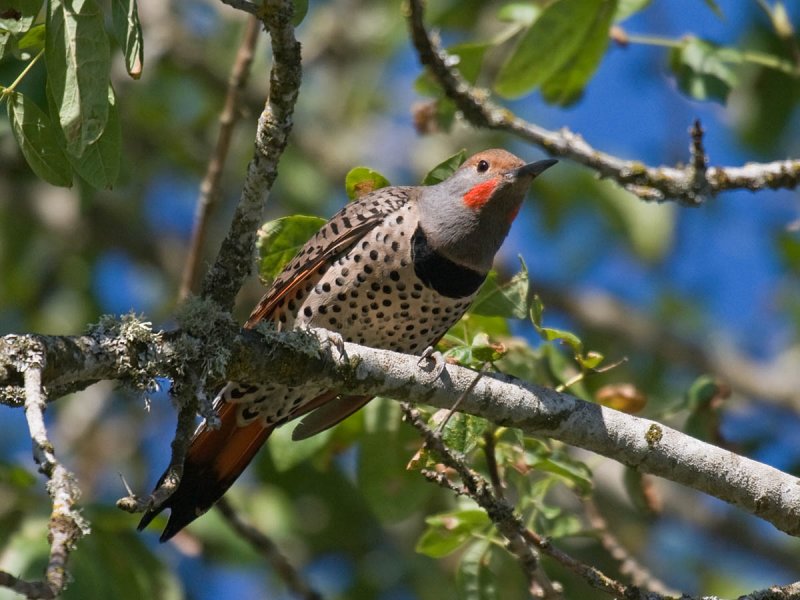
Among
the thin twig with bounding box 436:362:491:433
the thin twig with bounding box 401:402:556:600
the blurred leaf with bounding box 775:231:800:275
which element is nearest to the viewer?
the thin twig with bounding box 401:402:556:600

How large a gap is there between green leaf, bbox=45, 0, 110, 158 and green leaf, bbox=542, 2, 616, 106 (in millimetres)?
2285

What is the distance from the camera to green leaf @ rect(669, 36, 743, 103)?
14.3 ft

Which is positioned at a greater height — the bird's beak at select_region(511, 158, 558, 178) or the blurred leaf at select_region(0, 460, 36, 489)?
the bird's beak at select_region(511, 158, 558, 178)

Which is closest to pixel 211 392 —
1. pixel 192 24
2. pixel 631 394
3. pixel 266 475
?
pixel 631 394

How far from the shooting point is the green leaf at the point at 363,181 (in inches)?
150

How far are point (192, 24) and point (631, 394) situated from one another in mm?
5170

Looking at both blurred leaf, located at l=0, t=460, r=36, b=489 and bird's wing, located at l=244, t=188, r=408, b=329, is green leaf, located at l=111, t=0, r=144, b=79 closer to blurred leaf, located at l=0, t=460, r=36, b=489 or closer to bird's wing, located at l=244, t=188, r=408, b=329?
bird's wing, located at l=244, t=188, r=408, b=329

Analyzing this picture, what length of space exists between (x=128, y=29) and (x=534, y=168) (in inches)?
77.6

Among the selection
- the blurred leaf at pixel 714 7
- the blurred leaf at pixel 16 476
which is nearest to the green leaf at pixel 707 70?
the blurred leaf at pixel 714 7

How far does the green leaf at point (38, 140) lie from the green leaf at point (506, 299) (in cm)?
141

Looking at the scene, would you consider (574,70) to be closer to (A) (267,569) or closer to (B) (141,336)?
(B) (141,336)

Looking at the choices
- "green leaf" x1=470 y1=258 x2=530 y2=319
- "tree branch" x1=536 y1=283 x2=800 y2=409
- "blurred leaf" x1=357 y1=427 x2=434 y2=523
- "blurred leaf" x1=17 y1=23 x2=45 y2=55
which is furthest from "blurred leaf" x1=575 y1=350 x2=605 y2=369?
"tree branch" x1=536 y1=283 x2=800 y2=409

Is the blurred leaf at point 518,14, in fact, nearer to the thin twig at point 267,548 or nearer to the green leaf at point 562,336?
the green leaf at point 562,336

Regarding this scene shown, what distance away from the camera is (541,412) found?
11.0ft
